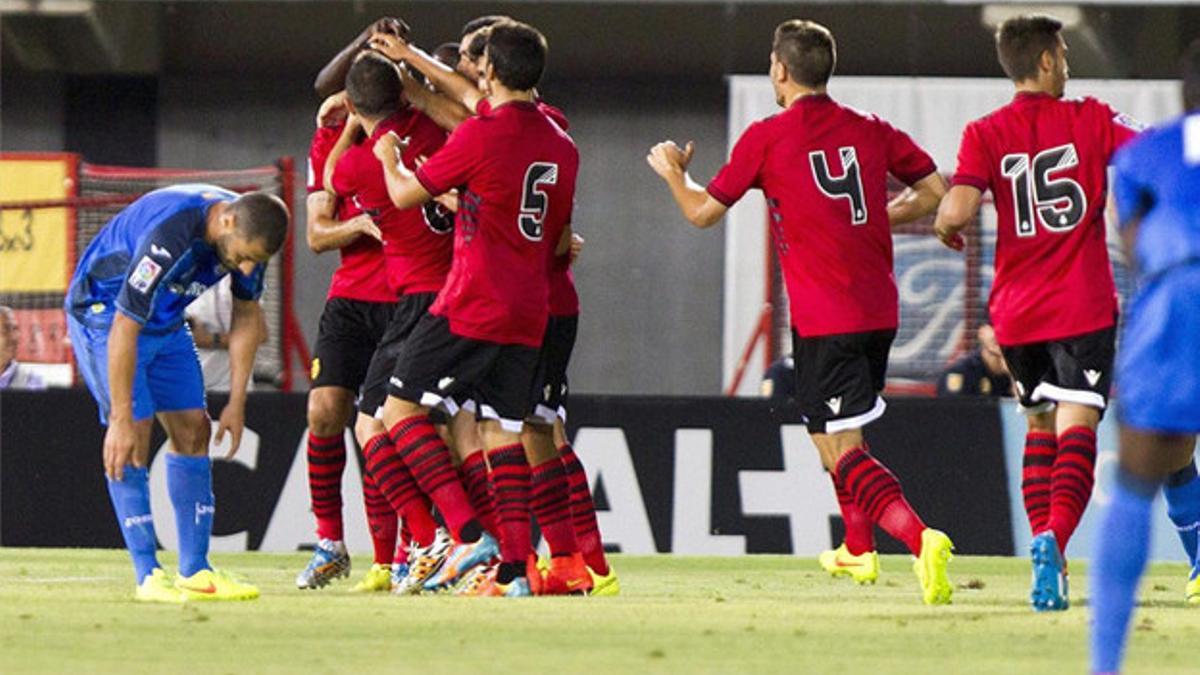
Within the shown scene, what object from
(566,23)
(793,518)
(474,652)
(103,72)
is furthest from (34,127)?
(474,652)

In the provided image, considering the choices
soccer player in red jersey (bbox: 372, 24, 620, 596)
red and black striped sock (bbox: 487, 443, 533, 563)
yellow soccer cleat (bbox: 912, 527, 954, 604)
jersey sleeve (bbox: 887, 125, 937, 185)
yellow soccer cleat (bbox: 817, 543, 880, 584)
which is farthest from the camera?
yellow soccer cleat (bbox: 817, 543, 880, 584)

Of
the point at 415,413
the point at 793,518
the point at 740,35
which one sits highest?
the point at 740,35

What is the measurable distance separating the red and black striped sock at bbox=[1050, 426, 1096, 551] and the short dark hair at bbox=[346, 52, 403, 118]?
2.86 meters

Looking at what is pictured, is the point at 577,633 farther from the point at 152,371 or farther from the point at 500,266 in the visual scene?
the point at 152,371

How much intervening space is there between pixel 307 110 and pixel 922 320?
661cm

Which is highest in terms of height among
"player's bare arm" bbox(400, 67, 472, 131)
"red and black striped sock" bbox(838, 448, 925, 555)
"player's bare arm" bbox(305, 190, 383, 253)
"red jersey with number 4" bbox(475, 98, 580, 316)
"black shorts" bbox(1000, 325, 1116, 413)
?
"player's bare arm" bbox(400, 67, 472, 131)

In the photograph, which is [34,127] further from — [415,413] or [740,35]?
[415,413]

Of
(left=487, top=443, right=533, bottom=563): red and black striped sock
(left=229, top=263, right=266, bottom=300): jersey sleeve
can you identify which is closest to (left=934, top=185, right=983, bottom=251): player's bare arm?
(left=487, top=443, right=533, bottom=563): red and black striped sock

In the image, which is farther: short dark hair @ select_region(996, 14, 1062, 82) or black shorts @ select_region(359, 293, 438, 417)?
black shorts @ select_region(359, 293, 438, 417)

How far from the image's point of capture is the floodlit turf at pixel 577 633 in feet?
20.1

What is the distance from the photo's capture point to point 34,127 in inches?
838

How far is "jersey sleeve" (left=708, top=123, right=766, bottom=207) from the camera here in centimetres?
859

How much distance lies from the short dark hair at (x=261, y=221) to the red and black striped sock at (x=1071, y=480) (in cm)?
270

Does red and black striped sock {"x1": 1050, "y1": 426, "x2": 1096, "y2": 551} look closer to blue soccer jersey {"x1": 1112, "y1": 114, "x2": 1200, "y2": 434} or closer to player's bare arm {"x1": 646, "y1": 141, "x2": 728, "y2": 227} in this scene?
player's bare arm {"x1": 646, "y1": 141, "x2": 728, "y2": 227}
